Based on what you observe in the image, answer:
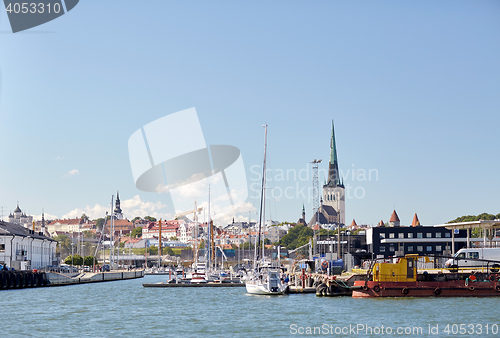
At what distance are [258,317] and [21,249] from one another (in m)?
55.7

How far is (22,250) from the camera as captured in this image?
280 ft

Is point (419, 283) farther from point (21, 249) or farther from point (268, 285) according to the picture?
point (21, 249)

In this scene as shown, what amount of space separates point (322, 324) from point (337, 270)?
32987 millimetres

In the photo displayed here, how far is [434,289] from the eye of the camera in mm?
47875

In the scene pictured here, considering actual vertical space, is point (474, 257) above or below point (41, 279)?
above

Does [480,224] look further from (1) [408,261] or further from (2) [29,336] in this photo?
(2) [29,336]

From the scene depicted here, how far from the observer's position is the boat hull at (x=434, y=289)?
1871 inches

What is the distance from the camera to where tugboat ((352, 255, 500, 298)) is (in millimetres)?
47625

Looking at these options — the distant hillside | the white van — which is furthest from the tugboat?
the distant hillside

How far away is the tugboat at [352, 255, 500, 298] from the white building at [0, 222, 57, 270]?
49.9 m

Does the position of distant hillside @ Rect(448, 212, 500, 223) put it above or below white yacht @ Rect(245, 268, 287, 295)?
above

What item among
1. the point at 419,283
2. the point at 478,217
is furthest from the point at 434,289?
the point at 478,217

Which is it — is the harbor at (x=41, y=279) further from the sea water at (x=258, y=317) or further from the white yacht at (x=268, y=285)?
the white yacht at (x=268, y=285)

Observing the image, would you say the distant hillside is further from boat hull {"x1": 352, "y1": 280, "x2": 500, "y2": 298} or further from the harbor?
boat hull {"x1": 352, "y1": 280, "x2": 500, "y2": 298}
